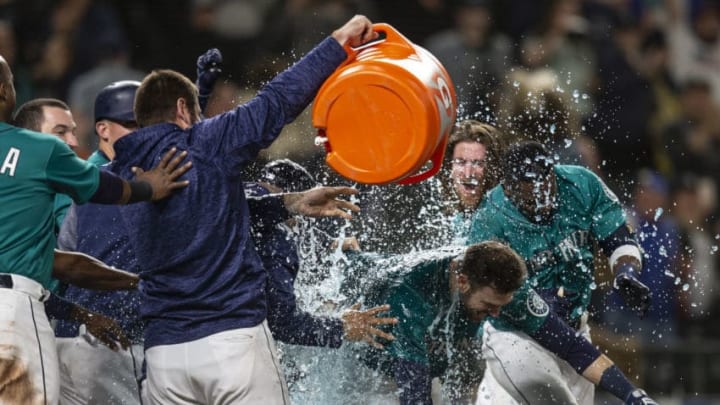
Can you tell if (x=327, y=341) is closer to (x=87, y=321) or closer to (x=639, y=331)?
(x=87, y=321)

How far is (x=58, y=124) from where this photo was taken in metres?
5.93

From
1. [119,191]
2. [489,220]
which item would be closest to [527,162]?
[489,220]

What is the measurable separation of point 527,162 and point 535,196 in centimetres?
20

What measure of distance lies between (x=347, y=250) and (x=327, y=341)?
0.87 meters

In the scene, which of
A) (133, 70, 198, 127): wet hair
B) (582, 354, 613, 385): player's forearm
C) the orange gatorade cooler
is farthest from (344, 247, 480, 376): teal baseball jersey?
(133, 70, 198, 127): wet hair

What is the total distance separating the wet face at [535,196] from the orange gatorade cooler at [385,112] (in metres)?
1.36

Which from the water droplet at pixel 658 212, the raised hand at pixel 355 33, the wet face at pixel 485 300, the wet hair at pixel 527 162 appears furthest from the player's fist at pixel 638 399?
the water droplet at pixel 658 212

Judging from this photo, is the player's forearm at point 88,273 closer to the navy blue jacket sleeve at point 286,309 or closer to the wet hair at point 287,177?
the navy blue jacket sleeve at point 286,309

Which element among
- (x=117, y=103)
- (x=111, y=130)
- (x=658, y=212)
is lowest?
(x=658, y=212)

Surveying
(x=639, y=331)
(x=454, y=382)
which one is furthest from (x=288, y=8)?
(x=454, y=382)

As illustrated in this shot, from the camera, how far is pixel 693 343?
9.92 m

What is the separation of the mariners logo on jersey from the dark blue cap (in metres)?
2.03

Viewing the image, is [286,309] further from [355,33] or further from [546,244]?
[546,244]

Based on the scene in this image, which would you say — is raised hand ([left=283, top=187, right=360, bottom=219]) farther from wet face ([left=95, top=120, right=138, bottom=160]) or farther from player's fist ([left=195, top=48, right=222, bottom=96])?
wet face ([left=95, top=120, right=138, bottom=160])
